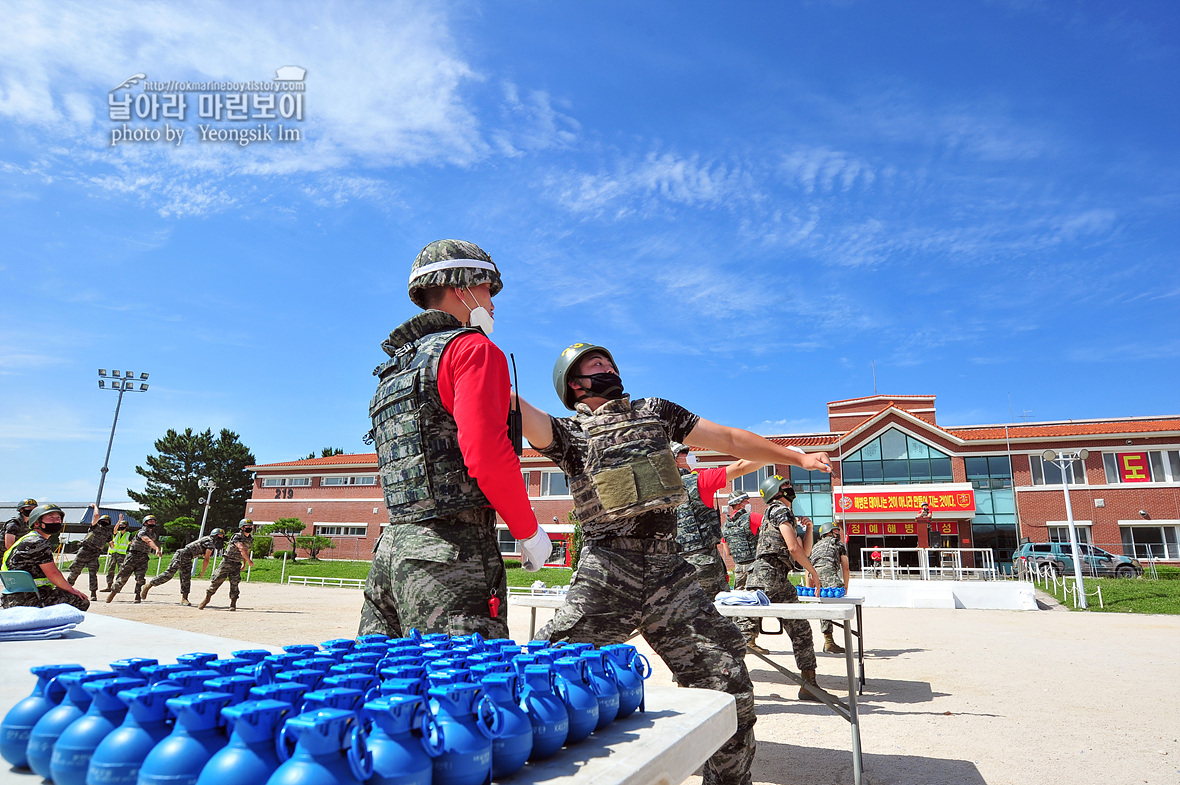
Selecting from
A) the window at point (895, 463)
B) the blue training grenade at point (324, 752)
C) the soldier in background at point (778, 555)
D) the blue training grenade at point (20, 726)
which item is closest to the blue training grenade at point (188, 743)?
the blue training grenade at point (324, 752)

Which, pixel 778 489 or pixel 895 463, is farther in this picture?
pixel 895 463

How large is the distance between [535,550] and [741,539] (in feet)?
28.4

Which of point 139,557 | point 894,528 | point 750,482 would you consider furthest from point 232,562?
point 894,528

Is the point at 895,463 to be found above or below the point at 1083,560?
above

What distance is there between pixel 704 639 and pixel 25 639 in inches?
111

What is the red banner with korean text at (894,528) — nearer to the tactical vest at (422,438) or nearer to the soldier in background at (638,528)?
the soldier in background at (638,528)

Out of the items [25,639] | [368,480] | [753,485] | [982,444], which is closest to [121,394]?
[368,480]

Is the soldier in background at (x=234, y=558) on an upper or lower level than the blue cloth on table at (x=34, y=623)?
lower

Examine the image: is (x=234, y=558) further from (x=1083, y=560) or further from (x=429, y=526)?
(x=1083, y=560)

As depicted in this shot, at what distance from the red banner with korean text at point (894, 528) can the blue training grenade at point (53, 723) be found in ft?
124

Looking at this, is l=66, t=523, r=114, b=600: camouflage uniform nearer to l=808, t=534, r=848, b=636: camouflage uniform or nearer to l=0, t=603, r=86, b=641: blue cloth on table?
l=808, t=534, r=848, b=636: camouflage uniform

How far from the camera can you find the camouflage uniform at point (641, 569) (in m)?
2.80

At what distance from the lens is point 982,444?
36062 millimetres

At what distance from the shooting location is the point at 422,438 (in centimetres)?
260
